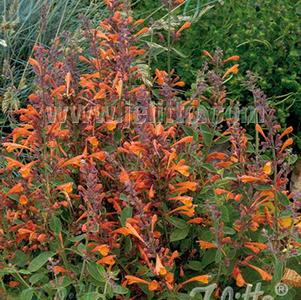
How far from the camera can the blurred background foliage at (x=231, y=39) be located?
434 centimetres

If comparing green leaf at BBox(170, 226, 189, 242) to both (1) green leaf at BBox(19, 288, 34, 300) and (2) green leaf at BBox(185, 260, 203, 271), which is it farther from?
(1) green leaf at BBox(19, 288, 34, 300)

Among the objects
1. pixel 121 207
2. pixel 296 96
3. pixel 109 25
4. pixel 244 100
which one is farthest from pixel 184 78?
pixel 121 207

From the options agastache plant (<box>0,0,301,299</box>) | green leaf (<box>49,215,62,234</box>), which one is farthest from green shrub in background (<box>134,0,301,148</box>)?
green leaf (<box>49,215,62,234</box>)

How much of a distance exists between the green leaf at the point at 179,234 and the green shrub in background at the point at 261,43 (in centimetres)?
197

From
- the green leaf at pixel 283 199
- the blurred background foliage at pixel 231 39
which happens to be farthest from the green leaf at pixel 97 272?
the blurred background foliage at pixel 231 39

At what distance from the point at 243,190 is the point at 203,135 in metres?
0.25

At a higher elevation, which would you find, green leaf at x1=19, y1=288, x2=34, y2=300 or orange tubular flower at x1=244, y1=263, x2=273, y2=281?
green leaf at x1=19, y1=288, x2=34, y2=300

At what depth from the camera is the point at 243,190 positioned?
241 cm

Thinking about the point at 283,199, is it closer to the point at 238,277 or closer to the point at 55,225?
the point at 238,277

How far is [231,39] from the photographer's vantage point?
450 centimetres

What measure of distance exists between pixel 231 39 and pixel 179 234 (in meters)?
2.38

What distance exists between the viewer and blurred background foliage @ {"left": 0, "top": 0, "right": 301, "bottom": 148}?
4344 millimetres

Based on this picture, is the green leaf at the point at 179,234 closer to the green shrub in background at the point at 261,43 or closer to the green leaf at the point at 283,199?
the green leaf at the point at 283,199

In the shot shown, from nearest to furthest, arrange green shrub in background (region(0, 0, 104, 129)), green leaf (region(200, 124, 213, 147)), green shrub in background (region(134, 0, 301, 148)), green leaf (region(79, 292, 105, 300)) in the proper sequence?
green leaf (region(79, 292, 105, 300))
green leaf (region(200, 124, 213, 147))
green shrub in background (region(134, 0, 301, 148))
green shrub in background (region(0, 0, 104, 129))
